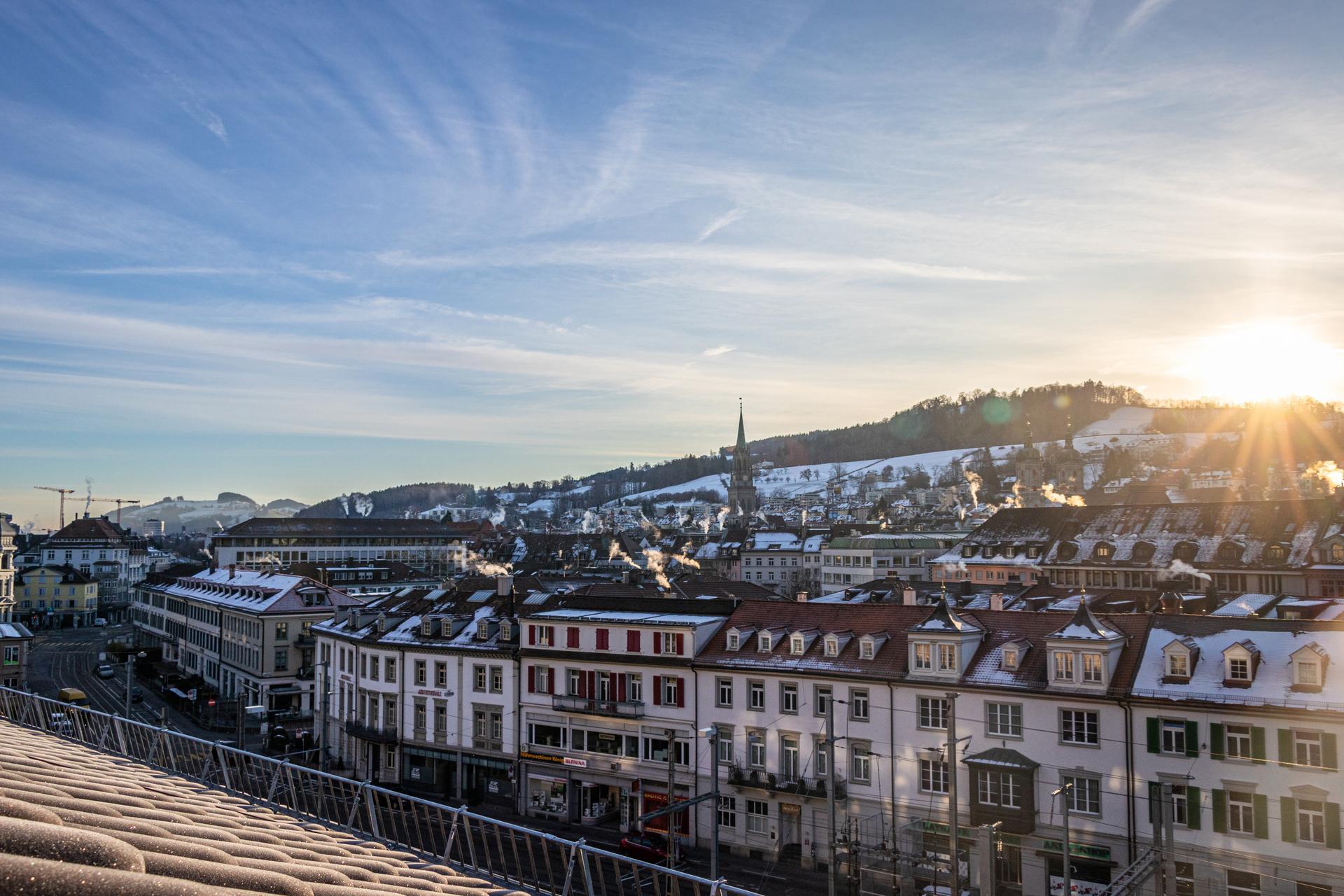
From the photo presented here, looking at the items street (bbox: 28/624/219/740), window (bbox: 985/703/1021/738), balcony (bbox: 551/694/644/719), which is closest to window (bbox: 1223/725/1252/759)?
window (bbox: 985/703/1021/738)

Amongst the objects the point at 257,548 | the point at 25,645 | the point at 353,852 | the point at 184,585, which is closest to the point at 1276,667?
the point at 353,852

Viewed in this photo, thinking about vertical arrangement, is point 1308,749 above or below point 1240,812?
above

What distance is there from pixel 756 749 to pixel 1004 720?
10523mm

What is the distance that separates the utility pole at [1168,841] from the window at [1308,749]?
384cm

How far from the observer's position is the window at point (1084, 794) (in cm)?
3341

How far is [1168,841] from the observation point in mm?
29844

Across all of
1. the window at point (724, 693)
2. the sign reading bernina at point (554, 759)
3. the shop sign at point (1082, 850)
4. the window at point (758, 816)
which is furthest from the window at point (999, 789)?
the sign reading bernina at point (554, 759)

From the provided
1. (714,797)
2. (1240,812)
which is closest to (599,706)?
(714,797)

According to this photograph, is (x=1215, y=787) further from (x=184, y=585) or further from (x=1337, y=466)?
(x=1337, y=466)

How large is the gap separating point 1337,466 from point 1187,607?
12260 cm

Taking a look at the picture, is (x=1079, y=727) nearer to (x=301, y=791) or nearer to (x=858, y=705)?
(x=858, y=705)

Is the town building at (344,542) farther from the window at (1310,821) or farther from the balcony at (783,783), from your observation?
the window at (1310,821)

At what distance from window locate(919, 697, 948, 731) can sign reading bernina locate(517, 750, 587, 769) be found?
55.4ft

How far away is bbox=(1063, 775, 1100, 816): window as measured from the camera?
33.4 metres
